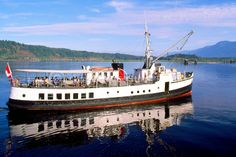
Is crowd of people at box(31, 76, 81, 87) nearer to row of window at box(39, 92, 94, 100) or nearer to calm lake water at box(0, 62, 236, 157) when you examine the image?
row of window at box(39, 92, 94, 100)

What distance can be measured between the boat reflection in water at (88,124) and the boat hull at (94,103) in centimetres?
109

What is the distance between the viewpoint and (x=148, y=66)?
2174 inches

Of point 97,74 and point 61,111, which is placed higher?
point 97,74

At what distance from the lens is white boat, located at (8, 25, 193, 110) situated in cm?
4431

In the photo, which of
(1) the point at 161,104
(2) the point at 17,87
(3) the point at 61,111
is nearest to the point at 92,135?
(3) the point at 61,111

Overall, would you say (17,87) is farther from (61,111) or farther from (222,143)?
(222,143)

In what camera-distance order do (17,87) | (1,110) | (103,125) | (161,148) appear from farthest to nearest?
(1,110), (17,87), (103,125), (161,148)

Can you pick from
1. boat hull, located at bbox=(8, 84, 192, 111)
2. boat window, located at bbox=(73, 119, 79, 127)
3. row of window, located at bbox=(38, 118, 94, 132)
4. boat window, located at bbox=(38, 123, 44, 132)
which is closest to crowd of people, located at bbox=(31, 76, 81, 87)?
boat hull, located at bbox=(8, 84, 192, 111)

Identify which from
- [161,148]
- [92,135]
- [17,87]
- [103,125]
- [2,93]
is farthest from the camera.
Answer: [2,93]

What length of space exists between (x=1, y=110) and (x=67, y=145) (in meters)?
21.6

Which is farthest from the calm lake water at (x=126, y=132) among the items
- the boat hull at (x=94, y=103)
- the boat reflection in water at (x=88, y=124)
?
the boat hull at (x=94, y=103)

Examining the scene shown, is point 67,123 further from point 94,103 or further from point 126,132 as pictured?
point 126,132

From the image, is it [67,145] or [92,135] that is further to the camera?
[92,135]

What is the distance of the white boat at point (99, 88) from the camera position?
44312 mm
